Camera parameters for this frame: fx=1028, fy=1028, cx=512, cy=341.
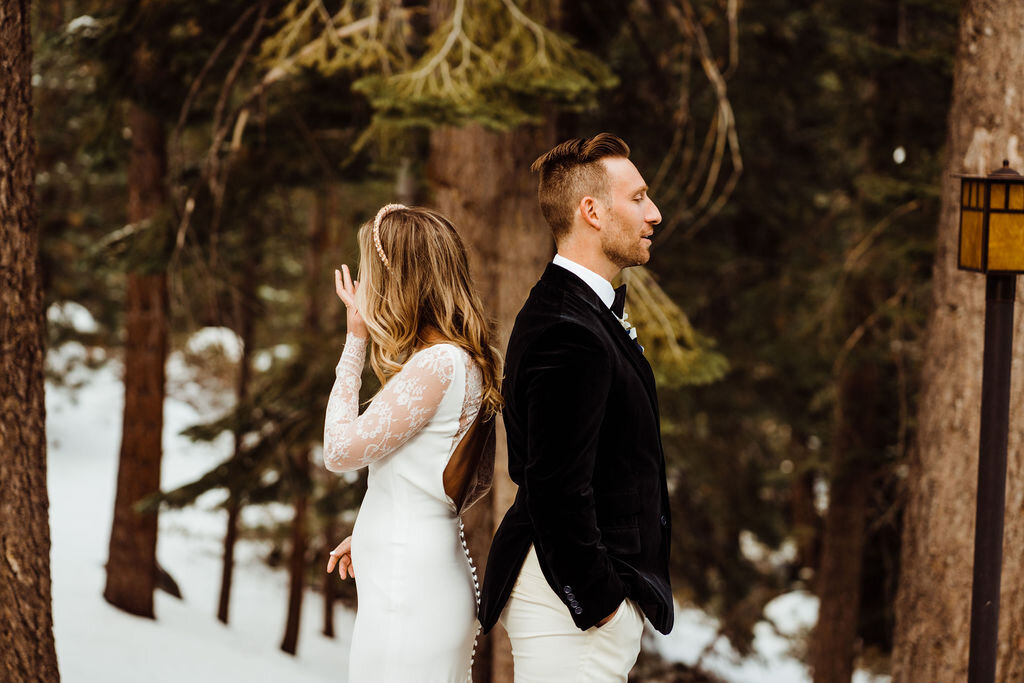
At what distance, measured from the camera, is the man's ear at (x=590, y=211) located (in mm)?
2842

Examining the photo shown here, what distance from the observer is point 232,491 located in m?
8.98

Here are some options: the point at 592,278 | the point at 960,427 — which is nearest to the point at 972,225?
the point at 960,427

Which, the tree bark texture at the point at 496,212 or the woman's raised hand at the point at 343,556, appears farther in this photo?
the tree bark texture at the point at 496,212

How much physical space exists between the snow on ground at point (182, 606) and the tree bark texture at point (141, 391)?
0.51 meters

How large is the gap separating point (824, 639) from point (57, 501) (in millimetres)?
13825

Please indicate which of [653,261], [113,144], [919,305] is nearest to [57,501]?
[113,144]

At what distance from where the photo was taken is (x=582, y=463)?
2.61m

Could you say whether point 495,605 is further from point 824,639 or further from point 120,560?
point 824,639

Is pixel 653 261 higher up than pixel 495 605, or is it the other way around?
pixel 653 261

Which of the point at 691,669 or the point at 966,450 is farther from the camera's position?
the point at 691,669

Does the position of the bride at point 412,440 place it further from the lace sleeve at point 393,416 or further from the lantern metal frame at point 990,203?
the lantern metal frame at point 990,203

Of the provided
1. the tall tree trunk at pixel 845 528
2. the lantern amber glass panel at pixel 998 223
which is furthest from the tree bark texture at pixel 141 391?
the lantern amber glass panel at pixel 998 223

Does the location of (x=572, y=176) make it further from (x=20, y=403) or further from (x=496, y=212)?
(x=496, y=212)

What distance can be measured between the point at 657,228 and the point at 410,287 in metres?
8.84
